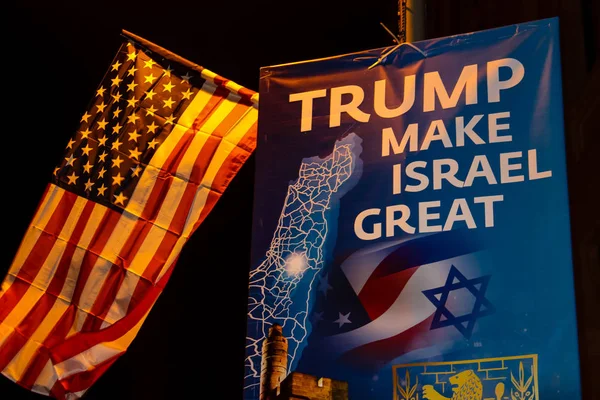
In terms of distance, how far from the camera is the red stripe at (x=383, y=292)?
6645 millimetres

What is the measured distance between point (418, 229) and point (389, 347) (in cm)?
81

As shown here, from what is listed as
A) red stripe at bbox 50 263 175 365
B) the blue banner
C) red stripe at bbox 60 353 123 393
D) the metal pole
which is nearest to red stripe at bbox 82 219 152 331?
red stripe at bbox 50 263 175 365

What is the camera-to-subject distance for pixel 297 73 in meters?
7.77

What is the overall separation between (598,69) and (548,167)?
34.7 feet

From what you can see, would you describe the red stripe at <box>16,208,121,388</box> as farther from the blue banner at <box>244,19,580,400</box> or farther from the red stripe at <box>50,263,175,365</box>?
the blue banner at <box>244,19,580,400</box>

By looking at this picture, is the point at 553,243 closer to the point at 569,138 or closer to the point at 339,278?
the point at 339,278

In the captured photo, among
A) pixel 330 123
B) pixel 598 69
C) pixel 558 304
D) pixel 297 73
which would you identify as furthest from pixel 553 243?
pixel 598 69

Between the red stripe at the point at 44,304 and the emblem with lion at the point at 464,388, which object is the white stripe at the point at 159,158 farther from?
the emblem with lion at the point at 464,388

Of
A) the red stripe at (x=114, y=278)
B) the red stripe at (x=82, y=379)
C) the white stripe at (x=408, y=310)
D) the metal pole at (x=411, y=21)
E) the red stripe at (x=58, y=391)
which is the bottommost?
the red stripe at (x=58, y=391)

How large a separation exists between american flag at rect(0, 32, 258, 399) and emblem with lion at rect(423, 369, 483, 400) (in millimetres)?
3300

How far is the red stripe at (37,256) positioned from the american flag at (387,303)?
355 cm

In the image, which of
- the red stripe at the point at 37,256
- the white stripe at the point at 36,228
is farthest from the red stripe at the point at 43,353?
the white stripe at the point at 36,228

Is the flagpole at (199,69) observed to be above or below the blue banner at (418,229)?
above

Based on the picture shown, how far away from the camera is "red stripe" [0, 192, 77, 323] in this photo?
940 cm
